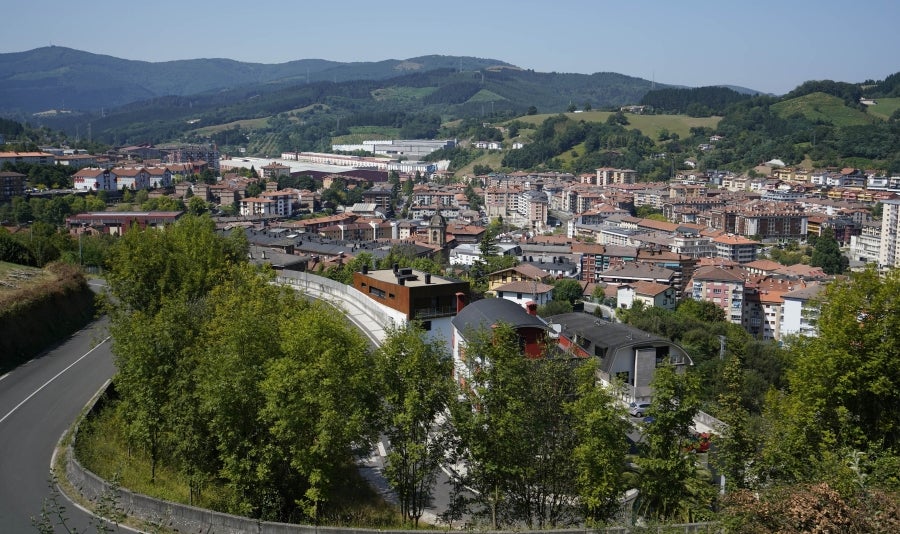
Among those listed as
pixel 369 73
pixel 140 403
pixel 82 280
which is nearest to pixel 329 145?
pixel 82 280

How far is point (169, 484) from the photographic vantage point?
6164 mm

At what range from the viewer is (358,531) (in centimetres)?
471

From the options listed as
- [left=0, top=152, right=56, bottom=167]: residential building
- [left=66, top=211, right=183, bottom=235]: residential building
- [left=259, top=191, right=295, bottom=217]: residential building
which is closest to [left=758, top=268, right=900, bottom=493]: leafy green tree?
[left=66, top=211, right=183, bottom=235]: residential building

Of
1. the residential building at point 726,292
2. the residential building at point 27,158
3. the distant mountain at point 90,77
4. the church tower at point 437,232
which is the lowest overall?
the residential building at point 726,292

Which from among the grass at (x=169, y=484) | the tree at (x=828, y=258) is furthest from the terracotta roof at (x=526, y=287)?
the grass at (x=169, y=484)

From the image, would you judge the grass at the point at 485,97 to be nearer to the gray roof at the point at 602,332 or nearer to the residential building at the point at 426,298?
the gray roof at the point at 602,332

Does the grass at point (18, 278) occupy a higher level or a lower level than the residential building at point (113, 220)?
higher

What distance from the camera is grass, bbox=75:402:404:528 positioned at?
18.4ft

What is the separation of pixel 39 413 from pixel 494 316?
173 inches

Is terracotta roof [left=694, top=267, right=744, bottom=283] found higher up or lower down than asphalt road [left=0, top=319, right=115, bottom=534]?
lower down

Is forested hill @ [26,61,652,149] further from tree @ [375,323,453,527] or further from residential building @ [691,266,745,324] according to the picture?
tree @ [375,323,453,527]

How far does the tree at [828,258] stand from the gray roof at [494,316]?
2261 cm

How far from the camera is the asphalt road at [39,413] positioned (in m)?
5.40

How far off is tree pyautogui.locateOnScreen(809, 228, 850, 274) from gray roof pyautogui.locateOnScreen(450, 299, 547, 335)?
22.6 meters
